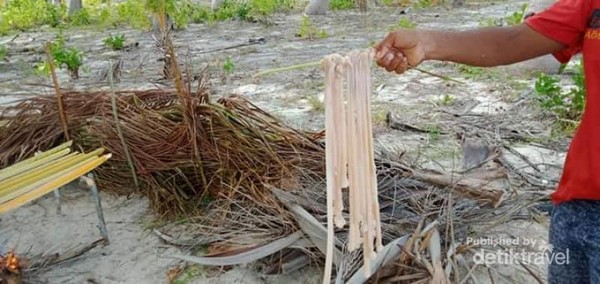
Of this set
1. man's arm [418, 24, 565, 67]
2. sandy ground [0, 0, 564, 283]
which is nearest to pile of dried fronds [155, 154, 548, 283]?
sandy ground [0, 0, 564, 283]

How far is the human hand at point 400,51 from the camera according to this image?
53.0 inches

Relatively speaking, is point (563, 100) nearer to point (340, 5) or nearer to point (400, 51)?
point (400, 51)

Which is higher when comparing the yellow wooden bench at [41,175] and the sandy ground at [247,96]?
the yellow wooden bench at [41,175]

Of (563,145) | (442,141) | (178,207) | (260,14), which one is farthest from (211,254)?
(260,14)

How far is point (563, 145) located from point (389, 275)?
2.02 m

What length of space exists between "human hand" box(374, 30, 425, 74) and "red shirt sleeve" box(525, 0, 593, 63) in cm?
30

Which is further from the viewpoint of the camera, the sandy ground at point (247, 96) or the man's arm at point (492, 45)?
the sandy ground at point (247, 96)

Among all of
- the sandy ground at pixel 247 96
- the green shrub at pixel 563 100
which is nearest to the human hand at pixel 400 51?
the sandy ground at pixel 247 96

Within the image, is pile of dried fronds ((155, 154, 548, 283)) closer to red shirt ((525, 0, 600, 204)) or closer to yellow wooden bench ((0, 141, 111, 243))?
yellow wooden bench ((0, 141, 111, 243))

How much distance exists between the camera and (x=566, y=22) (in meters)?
1.38

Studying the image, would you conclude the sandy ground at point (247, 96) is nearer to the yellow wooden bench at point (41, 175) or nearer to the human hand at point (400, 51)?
the yellow wooden bench at point (41, 175)

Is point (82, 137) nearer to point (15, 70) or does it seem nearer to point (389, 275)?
point (389, 275)

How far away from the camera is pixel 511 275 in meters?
2.25

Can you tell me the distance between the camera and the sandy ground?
2.49 m
